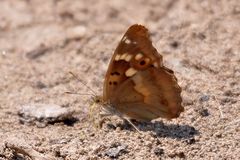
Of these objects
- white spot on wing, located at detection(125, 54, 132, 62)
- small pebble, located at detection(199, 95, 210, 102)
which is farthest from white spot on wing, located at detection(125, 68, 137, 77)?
small pebble, located at detection(199, 95, 210, 102)

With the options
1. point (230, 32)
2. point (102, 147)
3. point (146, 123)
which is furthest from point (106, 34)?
point (102, 147)

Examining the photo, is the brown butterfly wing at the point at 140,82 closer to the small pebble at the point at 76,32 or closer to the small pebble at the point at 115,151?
the small pebble at the point at 115,151

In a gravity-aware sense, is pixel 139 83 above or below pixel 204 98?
below

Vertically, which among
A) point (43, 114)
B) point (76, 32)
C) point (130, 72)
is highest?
point (76, 32)

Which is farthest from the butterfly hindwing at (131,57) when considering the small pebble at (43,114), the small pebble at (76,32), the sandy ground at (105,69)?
the small pebble at (76,32)

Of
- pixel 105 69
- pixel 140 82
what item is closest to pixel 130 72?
pixel 140 82

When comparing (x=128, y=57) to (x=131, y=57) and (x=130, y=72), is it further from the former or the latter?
(x=130, y=72)

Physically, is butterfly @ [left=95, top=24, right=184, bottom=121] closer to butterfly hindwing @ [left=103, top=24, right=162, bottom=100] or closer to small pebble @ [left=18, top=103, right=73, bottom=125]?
butterfly hindwing @ [left=103, top=24, right=162, bottom=100]
